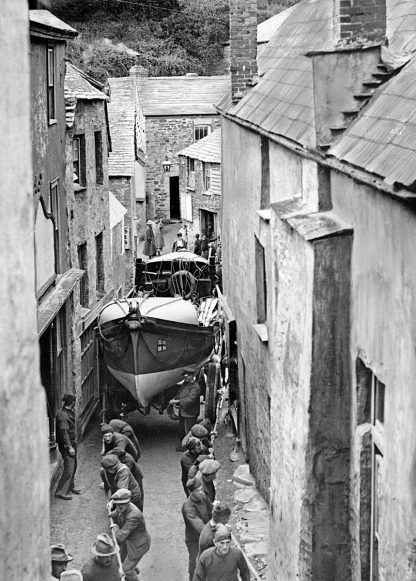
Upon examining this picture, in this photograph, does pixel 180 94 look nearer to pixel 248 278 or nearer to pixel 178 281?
pixel 178 281

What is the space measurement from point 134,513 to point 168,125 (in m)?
39.9

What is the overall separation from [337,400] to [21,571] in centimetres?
720

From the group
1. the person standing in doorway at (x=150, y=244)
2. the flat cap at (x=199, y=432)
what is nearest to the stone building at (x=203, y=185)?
the person standing in doorway at (x=150, y=244)

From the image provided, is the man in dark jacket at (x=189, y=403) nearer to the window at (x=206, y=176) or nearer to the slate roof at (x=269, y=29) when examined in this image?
the slate roof at (x=269, y=29)

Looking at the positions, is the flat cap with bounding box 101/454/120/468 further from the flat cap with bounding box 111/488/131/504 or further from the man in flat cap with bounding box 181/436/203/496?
the flat cap with bounding box 111/488/131/504

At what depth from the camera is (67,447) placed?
52.6 ft

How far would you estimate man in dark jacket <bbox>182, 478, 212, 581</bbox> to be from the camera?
498 inches

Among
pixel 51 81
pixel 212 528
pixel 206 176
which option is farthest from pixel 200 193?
pixel 212 528

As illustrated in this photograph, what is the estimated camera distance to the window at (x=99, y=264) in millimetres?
24797

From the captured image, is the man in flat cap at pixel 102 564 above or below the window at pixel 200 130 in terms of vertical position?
below

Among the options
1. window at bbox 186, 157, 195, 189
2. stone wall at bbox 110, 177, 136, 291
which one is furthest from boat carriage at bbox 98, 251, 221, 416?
window at bbox 186, 157, 195, 189

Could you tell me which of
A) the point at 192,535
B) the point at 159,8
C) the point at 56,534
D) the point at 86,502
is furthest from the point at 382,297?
the point at 159,8

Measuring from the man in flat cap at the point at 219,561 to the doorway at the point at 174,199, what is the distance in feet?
138

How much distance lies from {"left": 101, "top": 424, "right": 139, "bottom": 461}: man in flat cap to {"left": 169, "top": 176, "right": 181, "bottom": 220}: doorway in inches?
1455
